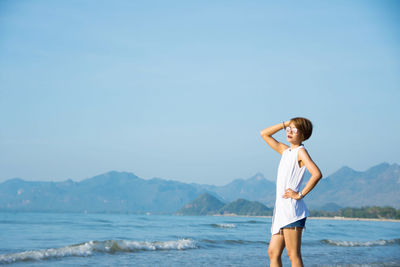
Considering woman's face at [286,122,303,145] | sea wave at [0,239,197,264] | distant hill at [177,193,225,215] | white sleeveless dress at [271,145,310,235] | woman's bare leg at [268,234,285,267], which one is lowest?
distant hill at [177,193,225,215]

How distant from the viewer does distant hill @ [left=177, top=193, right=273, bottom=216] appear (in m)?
137

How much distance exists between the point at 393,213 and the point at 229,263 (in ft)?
320

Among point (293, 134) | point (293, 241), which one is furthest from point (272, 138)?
point (293, 241)

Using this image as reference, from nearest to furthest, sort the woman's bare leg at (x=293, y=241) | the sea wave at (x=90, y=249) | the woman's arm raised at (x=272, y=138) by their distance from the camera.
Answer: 1. the woman's bare leg at (x=293, y=241)
2. the woman's arm raised at (x=272, y=138)
3. the sea wave at (x=90, y=249)

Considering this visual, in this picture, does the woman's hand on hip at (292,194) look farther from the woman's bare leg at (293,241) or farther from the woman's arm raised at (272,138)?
the woman's arm raised at (272,138)

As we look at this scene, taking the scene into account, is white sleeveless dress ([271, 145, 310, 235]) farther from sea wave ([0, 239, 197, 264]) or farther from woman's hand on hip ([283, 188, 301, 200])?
sea wave ([0, 239, 197, 264])

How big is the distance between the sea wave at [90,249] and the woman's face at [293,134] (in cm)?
812

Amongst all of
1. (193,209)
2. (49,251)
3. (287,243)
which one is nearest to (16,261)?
(49,251)

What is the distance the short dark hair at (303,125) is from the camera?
4.29m

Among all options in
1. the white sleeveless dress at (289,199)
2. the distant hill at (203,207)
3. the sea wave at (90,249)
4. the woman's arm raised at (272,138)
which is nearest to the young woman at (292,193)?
the white sleeveless dress at (289,199)

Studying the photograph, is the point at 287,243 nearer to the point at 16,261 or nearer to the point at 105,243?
the point at 16,261

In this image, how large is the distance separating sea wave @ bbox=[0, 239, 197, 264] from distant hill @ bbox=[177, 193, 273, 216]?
11972cm

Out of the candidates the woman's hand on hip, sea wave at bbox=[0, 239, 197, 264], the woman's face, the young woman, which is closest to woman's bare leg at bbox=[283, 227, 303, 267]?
the young woman

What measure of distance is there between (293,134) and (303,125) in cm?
12
